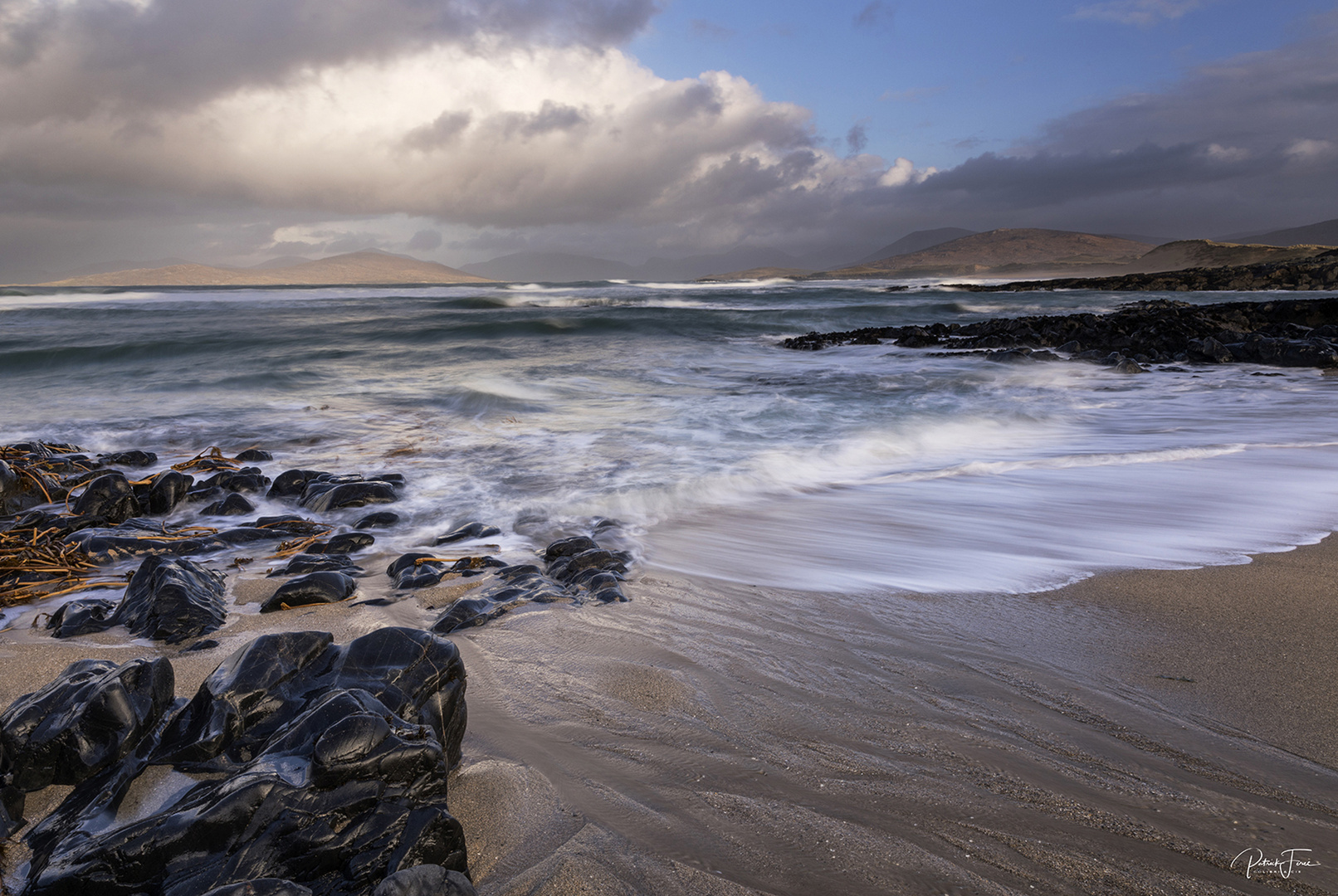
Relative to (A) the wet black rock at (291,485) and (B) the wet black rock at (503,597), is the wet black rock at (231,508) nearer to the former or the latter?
(A) the wet black rock at (291,485)

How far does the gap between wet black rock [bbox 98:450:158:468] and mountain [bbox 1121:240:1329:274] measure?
172ft

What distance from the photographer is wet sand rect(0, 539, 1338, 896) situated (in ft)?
4.22

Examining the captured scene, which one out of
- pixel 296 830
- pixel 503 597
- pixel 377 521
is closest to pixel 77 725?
pixel 296 830

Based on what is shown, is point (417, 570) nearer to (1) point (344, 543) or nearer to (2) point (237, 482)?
(1) point (344, 543)

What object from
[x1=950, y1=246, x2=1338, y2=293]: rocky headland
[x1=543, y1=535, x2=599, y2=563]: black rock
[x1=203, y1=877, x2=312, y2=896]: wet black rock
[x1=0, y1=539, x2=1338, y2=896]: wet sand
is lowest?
[x1=0, y1=539, x2=1338, y2=896]: wet sand

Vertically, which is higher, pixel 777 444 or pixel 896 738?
pixel 777 444

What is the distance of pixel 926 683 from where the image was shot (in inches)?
Answer: 76.2

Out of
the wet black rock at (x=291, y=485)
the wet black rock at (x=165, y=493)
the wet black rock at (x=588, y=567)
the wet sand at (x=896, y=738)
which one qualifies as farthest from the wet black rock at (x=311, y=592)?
the wet black rock at (x=165, y=493)

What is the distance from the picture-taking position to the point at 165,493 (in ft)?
Answer: 13.1

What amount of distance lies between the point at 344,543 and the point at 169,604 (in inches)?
37.8

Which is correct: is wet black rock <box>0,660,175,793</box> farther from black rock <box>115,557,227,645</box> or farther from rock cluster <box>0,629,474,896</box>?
black rock <box>115,557,227,645</box>

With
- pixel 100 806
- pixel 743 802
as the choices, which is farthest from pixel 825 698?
pixel 100 806

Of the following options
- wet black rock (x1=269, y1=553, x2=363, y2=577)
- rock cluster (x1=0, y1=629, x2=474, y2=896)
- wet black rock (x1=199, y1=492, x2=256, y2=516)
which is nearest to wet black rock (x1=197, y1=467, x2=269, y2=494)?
wet black rock (x1=199, y1=492, x2=256, y2=516)

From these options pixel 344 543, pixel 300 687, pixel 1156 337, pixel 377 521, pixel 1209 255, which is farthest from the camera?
pixel 1209 255
